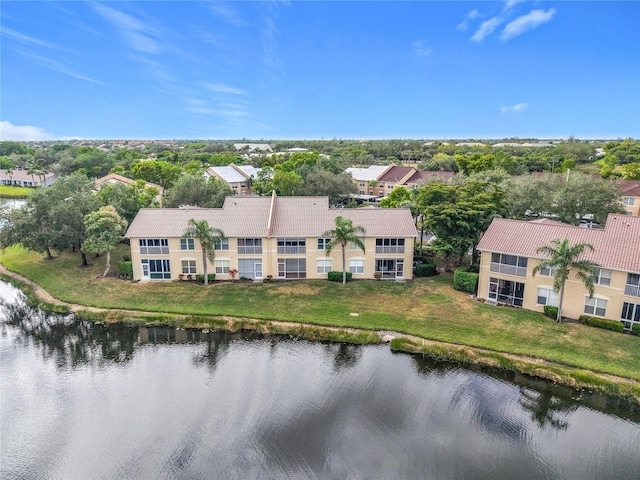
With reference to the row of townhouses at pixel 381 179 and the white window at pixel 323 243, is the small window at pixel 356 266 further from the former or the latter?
the row of townhouses at pixel 381 179

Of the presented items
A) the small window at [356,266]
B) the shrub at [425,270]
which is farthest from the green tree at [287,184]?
the shrub at [425,270]

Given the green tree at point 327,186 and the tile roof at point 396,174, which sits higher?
the tile roof at point 396,174

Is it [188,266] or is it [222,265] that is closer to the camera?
[188,266]

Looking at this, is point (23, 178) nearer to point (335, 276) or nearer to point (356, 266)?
point (335, 276)

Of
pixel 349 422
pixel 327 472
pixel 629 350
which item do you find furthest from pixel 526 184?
pixel 327 472

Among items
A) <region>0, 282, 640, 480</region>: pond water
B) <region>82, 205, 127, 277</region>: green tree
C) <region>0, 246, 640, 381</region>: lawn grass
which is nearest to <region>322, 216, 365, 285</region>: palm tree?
<region>0, 246, 640, 381</region>: lawn grass

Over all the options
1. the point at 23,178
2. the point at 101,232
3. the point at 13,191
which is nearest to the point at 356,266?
the point at 101,232
